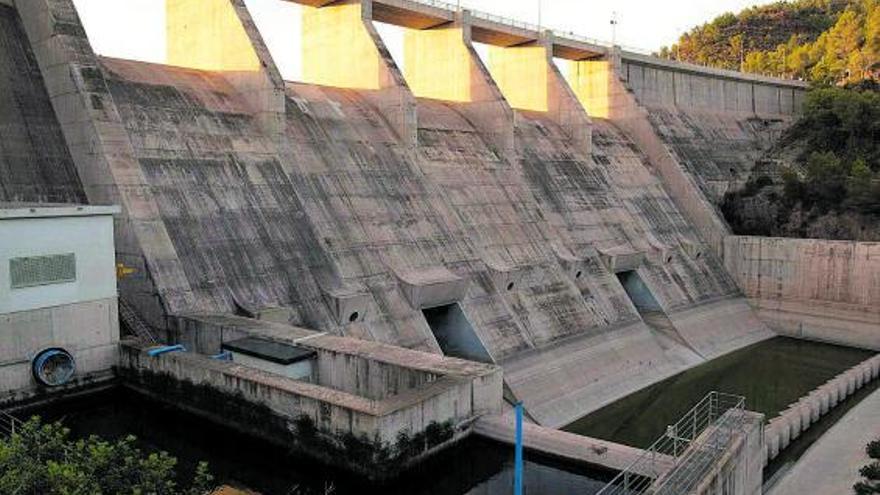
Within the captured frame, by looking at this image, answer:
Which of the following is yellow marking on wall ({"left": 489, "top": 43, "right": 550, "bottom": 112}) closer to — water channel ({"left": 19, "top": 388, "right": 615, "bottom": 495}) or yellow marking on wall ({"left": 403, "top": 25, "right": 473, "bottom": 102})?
yellow marking on wall ({"left": 403, "top": 25, "right": 473, "bottom": 102})

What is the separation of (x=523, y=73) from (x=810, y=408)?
68.5 ft

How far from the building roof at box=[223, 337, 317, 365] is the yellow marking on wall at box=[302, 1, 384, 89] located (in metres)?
14.4

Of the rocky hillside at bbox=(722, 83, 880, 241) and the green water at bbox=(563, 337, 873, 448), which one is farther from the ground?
the rocky hillside at bbox=(722, 83, 880, 241)

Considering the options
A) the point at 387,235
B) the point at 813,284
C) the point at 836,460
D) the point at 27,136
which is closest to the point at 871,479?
the point at 836,460

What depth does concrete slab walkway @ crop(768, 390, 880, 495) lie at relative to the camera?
14.4 m

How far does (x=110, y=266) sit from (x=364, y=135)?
465 inches

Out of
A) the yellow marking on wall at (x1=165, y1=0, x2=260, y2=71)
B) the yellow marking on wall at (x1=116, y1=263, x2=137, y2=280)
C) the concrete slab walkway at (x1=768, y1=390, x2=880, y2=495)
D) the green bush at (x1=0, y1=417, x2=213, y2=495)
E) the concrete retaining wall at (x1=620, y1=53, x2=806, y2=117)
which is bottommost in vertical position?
the concrete slab walkway at (x1=768, y1=390, x2=880, y2=495)

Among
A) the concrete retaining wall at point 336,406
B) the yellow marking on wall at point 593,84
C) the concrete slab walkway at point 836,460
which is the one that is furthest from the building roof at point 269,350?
the yellow marking on wall at point 593,84

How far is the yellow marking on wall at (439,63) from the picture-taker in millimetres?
29125

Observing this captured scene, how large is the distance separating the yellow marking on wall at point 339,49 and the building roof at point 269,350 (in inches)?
568

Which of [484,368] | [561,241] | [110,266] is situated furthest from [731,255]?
[110,266]

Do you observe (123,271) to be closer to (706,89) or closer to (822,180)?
(822,180)

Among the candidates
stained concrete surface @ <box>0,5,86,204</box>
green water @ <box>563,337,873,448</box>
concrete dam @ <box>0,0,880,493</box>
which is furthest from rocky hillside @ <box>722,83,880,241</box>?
stained concrete surface @ <box>0,5,86,204</box>

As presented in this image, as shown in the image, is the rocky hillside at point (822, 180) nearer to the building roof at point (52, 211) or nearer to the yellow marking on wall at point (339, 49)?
the yellow marking on wall at point (339, 49)
